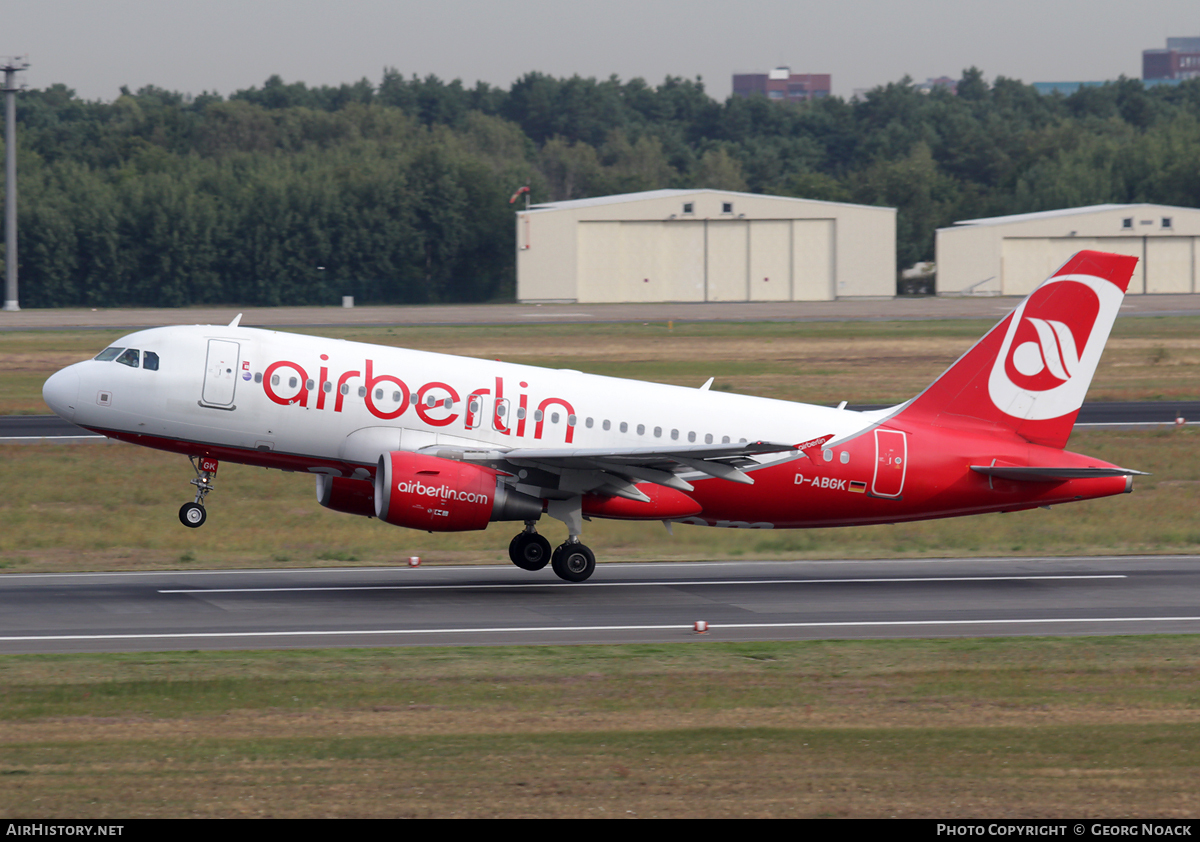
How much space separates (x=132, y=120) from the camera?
175m

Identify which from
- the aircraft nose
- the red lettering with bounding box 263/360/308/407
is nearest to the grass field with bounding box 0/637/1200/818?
the red lettering with bounding box 263/360/308/407

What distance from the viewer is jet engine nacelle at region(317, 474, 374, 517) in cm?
2775

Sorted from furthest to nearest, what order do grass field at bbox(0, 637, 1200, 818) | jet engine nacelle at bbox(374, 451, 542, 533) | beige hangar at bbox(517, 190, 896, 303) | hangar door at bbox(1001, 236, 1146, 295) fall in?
hangar door at bbox(1001, 236, 1146, 295) → beige hangar at bbox(517, 190, 896, 303) → jet engine nacelle at bbox(374, 451, 542, 533) → grass field at bbox(0, 637, 1200, 818)

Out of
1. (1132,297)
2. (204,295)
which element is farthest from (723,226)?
(204,295)

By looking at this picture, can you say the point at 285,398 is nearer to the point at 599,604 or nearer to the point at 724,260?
the point at 599,604

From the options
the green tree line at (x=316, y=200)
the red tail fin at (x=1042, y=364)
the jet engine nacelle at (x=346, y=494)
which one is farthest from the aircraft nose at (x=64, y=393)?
the green tree line at (x=316, y=200)

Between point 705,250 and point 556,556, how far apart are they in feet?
323

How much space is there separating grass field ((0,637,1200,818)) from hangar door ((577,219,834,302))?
102 meters

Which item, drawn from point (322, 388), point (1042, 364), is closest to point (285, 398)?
point (322, 388)

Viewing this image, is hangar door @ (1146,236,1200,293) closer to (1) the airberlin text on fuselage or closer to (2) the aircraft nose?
(1) the airberlin text on fuselage

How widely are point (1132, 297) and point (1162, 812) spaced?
115 metres

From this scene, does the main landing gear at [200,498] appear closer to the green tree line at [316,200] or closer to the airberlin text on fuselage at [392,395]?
the airberlin text on fuselage at [392,395]

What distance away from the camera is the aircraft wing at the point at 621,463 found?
84.9 ft

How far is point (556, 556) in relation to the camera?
27922 mm
